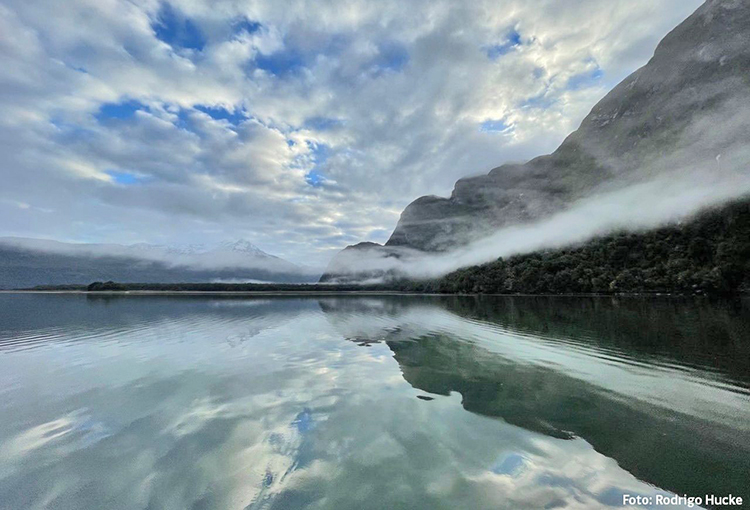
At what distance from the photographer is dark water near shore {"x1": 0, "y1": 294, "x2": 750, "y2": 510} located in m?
7.20

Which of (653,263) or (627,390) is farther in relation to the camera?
(653,263)

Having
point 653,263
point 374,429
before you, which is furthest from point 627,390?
point 653,263

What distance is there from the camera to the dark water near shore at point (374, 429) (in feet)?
23.6

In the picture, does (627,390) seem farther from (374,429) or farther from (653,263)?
(653,263)

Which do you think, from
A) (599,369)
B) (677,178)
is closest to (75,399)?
(599,369)

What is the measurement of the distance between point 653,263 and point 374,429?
129245mm

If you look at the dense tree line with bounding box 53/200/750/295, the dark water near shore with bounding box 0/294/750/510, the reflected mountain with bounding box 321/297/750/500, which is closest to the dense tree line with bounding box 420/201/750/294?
the dense tree line with bounding box 53/200/750/295

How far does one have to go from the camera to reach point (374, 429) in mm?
10477

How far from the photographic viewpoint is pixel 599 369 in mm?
17141

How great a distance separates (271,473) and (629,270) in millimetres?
130366

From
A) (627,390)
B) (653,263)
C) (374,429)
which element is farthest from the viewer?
(653,263)

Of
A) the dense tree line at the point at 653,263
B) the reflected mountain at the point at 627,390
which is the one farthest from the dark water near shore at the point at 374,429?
the dense tree line at the point at 653,263

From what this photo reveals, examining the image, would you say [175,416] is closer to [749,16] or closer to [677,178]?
[677,178]

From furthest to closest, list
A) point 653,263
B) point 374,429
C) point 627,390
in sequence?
point 653,263 → point 627,390 → point 374,429
